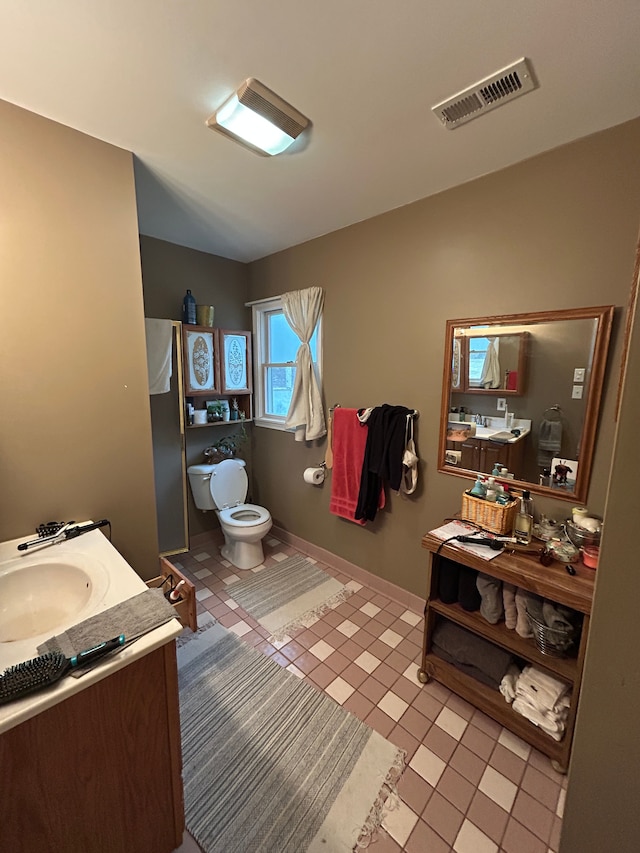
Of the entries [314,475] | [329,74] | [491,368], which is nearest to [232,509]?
[314,475]

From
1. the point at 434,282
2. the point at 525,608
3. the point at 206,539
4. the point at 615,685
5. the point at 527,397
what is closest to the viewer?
the point at 615,685

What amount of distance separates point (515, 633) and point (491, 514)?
0.49 metres

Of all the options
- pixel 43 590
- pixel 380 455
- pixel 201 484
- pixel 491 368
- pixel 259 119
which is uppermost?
pixel 259 119

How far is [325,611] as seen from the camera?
2.17 meters

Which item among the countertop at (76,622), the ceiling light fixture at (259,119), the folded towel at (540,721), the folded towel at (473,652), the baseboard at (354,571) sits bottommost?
the baseboard at (354,571)

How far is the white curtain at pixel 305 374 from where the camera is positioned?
2527 mm

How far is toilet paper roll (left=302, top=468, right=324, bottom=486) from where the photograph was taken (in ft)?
8.62

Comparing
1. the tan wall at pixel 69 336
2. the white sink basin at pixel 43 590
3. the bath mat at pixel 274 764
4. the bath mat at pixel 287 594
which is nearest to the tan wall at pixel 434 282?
the bath mat at pixel 287 594

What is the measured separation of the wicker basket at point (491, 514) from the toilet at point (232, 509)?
1535 mm

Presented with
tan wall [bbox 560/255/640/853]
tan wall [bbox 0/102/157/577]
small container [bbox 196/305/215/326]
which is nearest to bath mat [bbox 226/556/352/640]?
tan wall [bbox 0/102/157/577]

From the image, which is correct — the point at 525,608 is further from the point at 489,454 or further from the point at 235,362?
the point at 235,362

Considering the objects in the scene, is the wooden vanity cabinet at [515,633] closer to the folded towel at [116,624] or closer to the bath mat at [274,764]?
the bath mat at [274,764]

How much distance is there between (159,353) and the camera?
7.25 ft

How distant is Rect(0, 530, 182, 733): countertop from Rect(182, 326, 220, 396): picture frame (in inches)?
55.0
